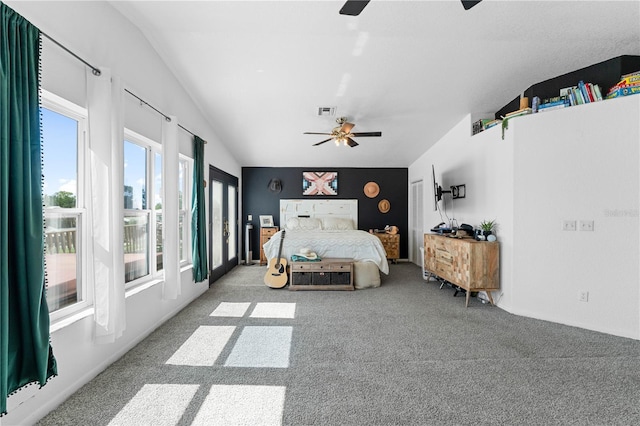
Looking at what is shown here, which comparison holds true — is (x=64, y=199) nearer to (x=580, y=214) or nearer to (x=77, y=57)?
(x=77, y=57)

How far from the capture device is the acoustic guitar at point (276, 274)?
15.7 feet

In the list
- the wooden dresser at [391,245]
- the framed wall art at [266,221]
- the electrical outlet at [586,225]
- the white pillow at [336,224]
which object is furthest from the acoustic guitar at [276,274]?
the electrical outlet at [586,225]

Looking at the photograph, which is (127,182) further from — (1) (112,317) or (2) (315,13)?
(2) (315,13)

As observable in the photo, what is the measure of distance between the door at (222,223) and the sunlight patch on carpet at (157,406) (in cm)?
309

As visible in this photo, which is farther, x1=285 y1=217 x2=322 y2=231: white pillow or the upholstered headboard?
the upholstered headboard

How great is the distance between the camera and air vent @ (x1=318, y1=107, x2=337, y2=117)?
14.6 feet

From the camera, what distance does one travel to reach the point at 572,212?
3264 mm

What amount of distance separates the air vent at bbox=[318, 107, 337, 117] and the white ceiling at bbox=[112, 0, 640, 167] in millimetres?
100

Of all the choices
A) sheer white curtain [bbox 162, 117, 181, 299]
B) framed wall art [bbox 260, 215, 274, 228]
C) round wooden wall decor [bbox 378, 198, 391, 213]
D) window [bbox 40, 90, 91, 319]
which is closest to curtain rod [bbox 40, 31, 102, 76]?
window [bbox 40, 90, 91, 319]

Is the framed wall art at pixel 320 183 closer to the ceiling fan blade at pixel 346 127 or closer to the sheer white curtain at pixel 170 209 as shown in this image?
the ceiling fan blade at pixel 346 127

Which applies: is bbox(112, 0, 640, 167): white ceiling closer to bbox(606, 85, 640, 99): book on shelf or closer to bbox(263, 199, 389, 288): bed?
bbox(606, 85, 640, 99): book on shelf

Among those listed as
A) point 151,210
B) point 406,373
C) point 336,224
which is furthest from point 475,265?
point 151,210

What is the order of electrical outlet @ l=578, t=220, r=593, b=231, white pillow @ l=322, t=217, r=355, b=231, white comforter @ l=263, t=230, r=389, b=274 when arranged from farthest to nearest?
white pillow @ l=322, t=217, r=355, b=231 → white comforter @ l=263, t=230, r=389, b=274 → electrical outlet @ l=578, t=220, r=593, b=231

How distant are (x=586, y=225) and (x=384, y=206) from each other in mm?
4571
